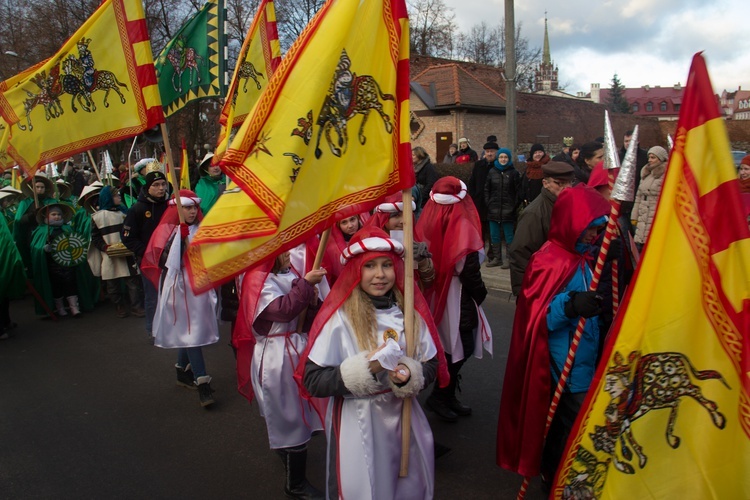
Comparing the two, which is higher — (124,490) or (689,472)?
(689,472)

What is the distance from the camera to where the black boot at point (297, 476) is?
141 inches

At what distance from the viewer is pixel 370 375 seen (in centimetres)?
255

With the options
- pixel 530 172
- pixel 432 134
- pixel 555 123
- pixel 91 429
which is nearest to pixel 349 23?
pixel 91 429

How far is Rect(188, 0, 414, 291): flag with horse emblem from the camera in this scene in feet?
8.63

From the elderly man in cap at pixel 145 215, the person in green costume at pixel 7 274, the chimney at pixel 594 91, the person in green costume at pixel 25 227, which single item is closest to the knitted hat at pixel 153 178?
the elderly man in cap at pixel 145 215

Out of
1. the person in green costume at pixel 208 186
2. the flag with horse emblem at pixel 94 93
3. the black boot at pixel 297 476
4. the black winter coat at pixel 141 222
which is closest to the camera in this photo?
the black boot at pixel 297 476

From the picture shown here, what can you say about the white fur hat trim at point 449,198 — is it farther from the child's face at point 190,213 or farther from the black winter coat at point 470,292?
the child's face at point 190,213

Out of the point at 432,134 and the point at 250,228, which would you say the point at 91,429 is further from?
the point at 432,134

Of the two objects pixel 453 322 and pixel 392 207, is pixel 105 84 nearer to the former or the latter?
pixel 392 207

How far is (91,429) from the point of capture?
4809 mm

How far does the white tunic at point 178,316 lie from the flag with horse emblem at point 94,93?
952 millimetres

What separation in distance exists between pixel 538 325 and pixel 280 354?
141cm

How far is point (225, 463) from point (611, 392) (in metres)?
2.91

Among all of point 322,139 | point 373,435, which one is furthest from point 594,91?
point 373,435
